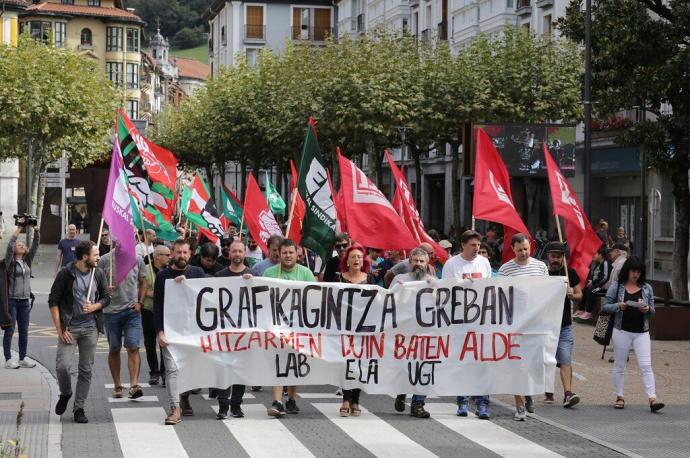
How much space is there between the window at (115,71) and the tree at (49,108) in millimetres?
61674

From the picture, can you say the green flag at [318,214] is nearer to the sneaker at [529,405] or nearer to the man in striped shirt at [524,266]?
the man in striped shirt at [524,266]

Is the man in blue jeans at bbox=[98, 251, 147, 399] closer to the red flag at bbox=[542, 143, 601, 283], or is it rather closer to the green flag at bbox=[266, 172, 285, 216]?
the red flag at bbox=[542, 143, 601, 283]

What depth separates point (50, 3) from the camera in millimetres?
107062

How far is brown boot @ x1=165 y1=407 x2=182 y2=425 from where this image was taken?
11.4 m

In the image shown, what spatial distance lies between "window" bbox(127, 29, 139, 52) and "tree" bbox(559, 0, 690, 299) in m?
91.8

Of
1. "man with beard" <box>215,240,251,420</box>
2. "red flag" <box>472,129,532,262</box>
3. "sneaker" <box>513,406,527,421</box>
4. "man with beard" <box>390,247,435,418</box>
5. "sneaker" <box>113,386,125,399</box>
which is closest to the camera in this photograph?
"man with beard" <box>215,240,251,420</box>

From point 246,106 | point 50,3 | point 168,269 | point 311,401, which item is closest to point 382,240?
point 311,401

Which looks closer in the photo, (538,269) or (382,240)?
(538,269)

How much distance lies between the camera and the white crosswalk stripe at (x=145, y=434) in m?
10.1

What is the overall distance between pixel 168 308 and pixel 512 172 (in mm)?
20661

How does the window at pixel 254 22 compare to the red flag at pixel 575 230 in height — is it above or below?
above

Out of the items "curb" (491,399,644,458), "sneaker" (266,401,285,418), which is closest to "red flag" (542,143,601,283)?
"curb" (491,399,644,458)

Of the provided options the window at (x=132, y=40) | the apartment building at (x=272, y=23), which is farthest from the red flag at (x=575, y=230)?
the window at (x=132, y=40)

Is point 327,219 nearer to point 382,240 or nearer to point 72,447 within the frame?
point 382,240
